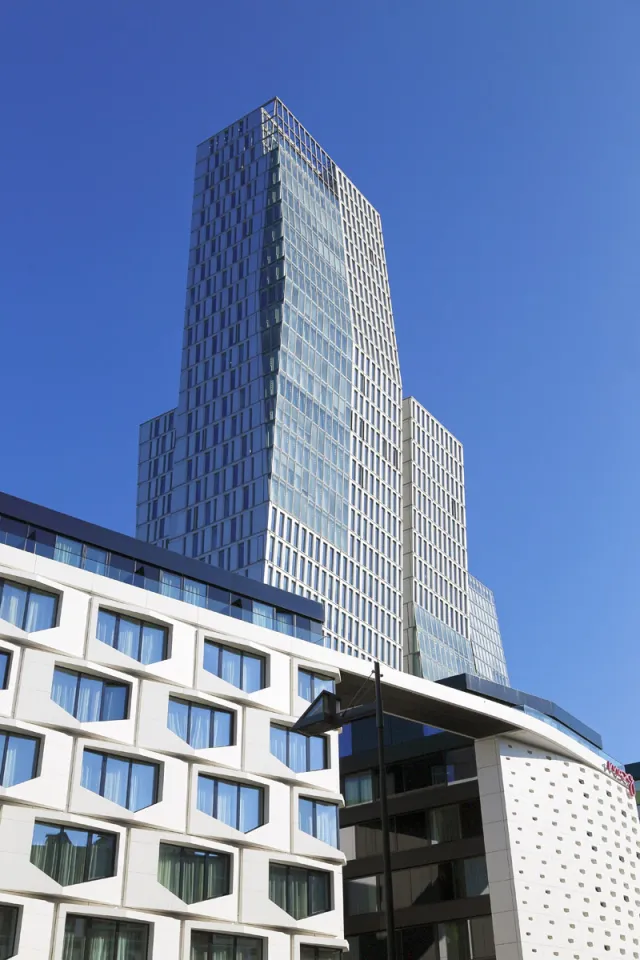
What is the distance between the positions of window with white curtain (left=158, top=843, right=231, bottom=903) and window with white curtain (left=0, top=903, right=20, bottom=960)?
5.76 meters

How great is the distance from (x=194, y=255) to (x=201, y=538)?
41.0 metres

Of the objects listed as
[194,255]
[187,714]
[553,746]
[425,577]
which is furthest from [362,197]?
[187,714]

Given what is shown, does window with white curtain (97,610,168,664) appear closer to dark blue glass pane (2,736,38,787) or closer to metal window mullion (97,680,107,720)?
metal window mullion (97,680,107,720)

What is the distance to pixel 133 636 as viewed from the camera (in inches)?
1574

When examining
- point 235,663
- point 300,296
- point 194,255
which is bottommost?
point 235,663

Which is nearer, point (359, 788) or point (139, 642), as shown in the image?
point (139, 642)

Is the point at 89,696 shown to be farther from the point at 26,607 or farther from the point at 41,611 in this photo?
the point at 26,607

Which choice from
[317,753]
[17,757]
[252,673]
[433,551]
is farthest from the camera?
[433,551]

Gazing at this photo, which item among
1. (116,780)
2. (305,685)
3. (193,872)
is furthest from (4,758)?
(305,685)

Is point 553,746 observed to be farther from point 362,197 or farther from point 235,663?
point 362,197

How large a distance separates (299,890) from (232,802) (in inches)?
175

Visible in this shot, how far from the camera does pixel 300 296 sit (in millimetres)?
124688

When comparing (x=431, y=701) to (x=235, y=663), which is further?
(x=431, y=701)

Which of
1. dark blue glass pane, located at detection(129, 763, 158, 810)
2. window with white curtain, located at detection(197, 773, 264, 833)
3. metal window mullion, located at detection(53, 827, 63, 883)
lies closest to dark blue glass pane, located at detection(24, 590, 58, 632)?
dark blue glass pane, located at detection(129, 763, 158, 810)
